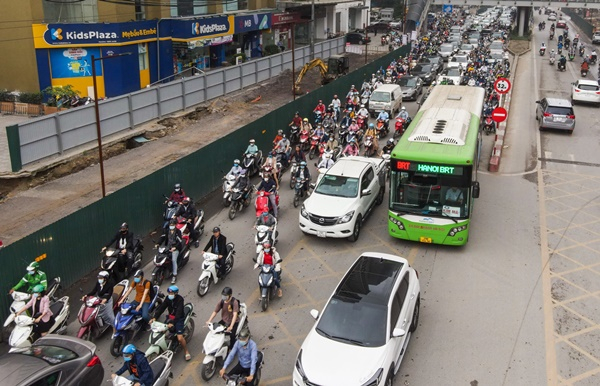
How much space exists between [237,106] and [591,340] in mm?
23248

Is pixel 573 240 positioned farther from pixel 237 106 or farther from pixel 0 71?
pixel 0 71

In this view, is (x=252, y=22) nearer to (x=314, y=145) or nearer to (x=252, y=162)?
(x=314, y=145)

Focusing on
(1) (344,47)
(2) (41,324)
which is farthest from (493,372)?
(1) (344,47)

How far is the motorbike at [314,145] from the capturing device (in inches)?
951

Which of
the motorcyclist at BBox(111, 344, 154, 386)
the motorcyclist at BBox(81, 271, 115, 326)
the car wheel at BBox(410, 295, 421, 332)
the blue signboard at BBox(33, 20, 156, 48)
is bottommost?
the car wheel at BBox(410, 295, 421, 332)

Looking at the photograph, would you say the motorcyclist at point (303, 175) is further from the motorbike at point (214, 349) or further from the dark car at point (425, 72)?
the dark car at point (425, 72)

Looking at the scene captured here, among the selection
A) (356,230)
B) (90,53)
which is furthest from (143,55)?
(356,230)

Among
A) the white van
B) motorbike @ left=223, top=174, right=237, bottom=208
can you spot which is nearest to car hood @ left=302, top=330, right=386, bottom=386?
motorbike @ left=223, top=174, right=237, bottom=208

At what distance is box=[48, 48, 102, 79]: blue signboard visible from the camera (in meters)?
30.4

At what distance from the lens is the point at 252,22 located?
4619 centimetres

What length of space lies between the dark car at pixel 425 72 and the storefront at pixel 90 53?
18.0 meters

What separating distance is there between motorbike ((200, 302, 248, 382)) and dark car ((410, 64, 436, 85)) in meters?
32.5

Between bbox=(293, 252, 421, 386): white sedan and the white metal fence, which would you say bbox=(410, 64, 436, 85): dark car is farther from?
bbox=(293, 252, 421, 386): white sedan

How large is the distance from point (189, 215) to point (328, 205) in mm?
3774
